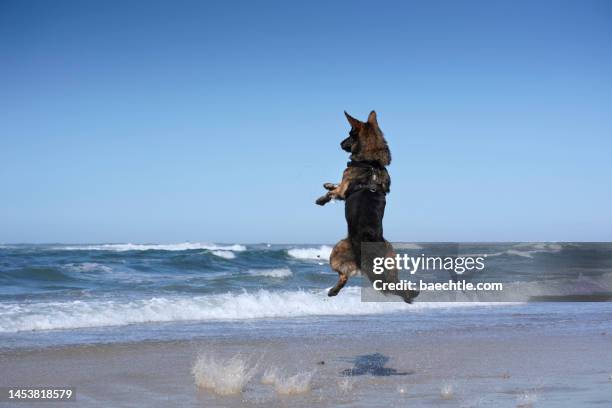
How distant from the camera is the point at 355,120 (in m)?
6.86

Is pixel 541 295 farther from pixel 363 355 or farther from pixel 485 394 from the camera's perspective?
pixel 485 394

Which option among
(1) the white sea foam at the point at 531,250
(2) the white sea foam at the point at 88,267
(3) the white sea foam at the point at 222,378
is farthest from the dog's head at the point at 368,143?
(1) the white sea foam at the point at 531,250

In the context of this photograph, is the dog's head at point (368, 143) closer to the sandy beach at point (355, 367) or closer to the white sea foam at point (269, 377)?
the sandy beach at point (355, 367)

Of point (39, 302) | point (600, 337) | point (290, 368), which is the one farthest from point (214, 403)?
point (39, 302)

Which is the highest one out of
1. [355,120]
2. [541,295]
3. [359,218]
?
[355,120]

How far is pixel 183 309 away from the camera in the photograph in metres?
14.3

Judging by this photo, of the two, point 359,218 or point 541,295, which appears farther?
point 541,295

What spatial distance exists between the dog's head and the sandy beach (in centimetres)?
239

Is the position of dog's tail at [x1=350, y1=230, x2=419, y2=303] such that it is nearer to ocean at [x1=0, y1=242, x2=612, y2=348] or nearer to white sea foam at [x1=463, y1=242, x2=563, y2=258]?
ocean at [x1=0, y1=242, x2=612, y2=348]

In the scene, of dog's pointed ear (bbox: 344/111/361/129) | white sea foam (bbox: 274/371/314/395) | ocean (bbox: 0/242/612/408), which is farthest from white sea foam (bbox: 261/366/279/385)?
dog's pointed ear (bbox: 344/111/361/129)

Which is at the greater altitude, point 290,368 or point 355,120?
point 355,120

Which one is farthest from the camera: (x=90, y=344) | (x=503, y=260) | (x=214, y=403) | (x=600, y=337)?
(x=503, y=260)

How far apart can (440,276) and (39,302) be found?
1645cm

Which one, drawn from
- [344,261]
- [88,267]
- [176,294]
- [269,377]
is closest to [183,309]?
[176,294]
